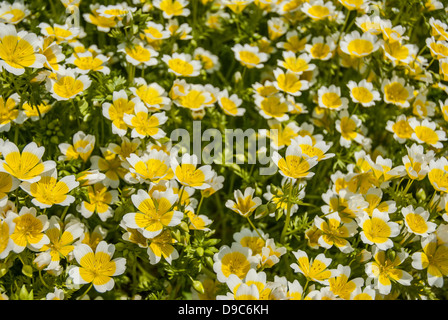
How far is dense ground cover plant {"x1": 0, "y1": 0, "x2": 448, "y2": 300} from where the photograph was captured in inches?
86.0

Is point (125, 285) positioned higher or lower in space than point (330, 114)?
lower

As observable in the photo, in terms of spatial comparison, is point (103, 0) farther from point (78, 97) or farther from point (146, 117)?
point (146, 117)

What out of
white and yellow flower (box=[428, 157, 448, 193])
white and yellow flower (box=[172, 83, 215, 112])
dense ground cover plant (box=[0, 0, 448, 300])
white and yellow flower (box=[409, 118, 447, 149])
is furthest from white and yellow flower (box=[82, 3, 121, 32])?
white and yellow flower (box=[428, 157, 448, 193])

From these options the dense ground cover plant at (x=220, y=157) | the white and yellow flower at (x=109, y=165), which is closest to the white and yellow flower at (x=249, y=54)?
the dense ground cover plant at (x=220, y=157)

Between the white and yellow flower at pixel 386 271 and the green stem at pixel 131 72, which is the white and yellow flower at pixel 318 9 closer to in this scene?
the green stem at pixel 131 72

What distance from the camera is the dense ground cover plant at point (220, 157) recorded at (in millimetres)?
2186

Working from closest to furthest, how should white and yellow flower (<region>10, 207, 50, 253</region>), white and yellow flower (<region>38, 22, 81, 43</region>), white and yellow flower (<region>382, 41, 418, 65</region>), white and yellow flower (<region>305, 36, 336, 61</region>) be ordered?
white and yellow flower (<region>10, 207, 50, 253</region>)
white and yellow flower (<region>38, 22, 81, 43</region>)
white and yellow flower (<region>382, 41, 418, 65</region>)
white and yellow flower (<region>305, 36, 336, 61</region>)

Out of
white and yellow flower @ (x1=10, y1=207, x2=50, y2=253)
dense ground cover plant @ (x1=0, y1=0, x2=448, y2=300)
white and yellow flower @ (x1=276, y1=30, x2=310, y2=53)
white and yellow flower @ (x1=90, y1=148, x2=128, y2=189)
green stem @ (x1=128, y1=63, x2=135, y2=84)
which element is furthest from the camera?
white and yellow flower @ (x1=276, y1=30, x2=310, y2=53)

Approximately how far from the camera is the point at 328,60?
336 cm

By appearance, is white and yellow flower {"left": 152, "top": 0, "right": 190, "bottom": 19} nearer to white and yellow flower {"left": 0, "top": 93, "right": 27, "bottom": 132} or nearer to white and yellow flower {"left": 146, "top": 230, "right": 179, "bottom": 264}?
white and yellow flower {"left": 0, "top": 93, "right": 27, "bottom": 132}

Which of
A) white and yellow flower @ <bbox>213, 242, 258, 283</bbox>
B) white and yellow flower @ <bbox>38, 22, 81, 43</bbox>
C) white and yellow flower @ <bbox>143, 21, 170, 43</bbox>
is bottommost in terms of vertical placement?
white and yellow flower @ <bbox>213, 242, 258, 283</bbox>
